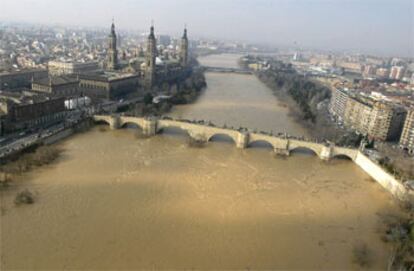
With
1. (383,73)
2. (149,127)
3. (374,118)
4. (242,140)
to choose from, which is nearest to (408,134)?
(374,118)

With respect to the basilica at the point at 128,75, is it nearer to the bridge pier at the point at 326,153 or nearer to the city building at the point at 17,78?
the city building at the point at 17,78

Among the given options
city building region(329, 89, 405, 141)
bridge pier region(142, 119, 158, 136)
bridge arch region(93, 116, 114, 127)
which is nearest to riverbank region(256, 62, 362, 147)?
city building region(329, 89, 405, 141)

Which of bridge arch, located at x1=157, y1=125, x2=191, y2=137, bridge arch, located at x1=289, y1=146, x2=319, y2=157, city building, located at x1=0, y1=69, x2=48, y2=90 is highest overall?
city building, located at x1=0, y1=69, x2=48, y2=90

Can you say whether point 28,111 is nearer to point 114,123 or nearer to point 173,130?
point 114,123

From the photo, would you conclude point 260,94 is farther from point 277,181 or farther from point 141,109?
point 277,181

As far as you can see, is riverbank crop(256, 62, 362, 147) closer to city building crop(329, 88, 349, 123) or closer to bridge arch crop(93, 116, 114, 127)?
city building crop(329, 88, 349, 123)

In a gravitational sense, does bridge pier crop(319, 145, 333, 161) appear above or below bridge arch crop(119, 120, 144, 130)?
above
